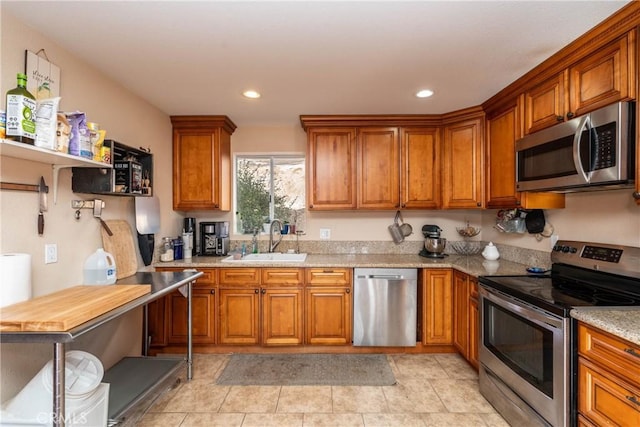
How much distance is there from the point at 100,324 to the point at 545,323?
7.26ft


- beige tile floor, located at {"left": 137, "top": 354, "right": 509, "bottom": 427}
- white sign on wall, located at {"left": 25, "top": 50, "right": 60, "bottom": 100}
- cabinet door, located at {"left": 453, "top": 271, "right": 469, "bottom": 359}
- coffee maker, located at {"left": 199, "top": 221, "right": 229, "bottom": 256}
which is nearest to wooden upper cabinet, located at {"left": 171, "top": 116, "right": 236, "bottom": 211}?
coffee maker, located at {"left": 199, "top": 221, "right": 229, "bottom": 256}

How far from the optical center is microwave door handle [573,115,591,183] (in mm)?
1639

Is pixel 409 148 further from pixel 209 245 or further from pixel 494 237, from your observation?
pixel 209 245

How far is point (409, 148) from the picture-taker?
313 centimetres

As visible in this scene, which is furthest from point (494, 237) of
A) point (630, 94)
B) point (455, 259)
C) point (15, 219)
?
point (15, 219)

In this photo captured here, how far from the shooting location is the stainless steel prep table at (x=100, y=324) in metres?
1.21

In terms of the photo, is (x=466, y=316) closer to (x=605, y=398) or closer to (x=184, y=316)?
(x=605, y=398)

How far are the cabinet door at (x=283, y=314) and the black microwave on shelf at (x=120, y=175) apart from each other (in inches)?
55.1

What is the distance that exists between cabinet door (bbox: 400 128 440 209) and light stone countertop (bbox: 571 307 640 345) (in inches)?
69.4

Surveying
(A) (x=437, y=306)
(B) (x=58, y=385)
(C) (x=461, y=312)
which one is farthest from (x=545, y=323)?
(B) (x=58, y=385)

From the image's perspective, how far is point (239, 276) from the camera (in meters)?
2.84

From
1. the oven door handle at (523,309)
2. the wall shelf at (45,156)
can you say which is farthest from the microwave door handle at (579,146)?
the wall shelf at (45,156)

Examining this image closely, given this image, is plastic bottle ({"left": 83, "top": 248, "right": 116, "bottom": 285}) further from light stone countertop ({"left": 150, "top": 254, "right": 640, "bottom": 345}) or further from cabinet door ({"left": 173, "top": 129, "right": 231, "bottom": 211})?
cabinet door ({"left": 173, "top": 129, "right": 231, "bottom": 211})

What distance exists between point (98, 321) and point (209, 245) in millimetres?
1865
